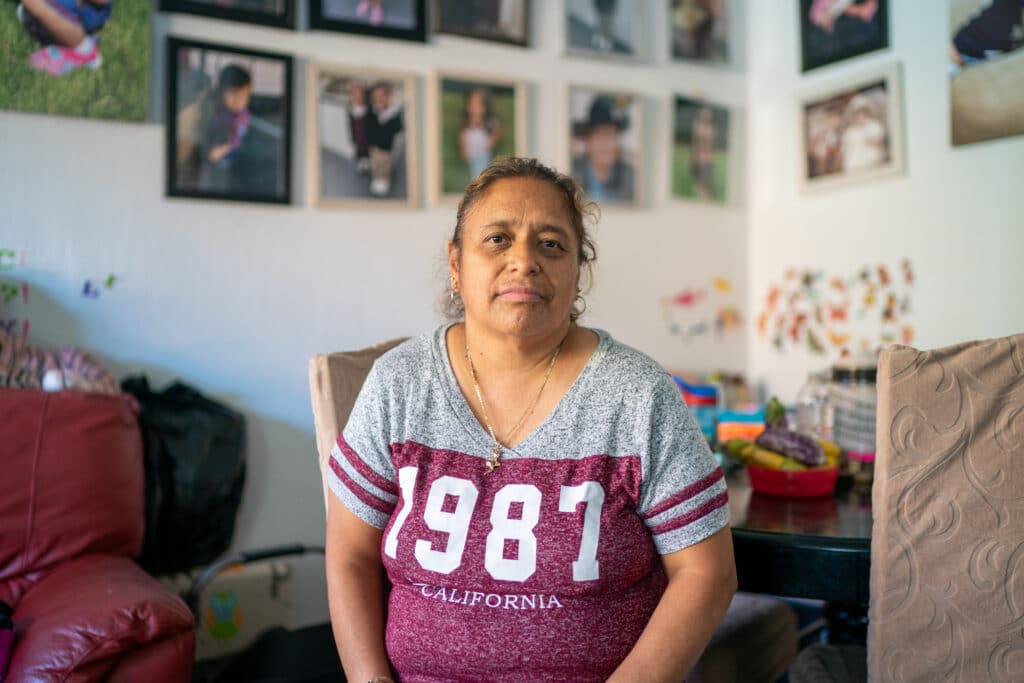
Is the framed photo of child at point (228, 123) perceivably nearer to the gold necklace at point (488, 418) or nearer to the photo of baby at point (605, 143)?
the photo of baby at point (605, 143)

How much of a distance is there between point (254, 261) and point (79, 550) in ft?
3.16

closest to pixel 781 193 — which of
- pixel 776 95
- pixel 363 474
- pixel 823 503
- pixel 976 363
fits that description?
pixel 776 95

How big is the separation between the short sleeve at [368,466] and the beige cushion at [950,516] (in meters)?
0.77

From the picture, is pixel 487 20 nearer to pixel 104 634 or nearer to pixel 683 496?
pixel 683 496

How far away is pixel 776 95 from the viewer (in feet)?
10.3

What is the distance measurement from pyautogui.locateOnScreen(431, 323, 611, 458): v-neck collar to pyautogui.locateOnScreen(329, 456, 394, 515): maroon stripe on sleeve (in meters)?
0.20

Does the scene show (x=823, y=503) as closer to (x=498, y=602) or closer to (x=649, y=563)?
(x=649, y=563)

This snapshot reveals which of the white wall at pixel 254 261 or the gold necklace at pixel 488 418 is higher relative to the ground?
the white wall at pixel 254 261

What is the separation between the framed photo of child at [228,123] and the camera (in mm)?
2312

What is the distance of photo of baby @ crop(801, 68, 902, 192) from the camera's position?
266cm

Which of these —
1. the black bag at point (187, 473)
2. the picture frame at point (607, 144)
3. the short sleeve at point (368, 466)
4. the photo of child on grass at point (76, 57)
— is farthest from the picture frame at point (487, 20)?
the short sleeve at point (368, 466)

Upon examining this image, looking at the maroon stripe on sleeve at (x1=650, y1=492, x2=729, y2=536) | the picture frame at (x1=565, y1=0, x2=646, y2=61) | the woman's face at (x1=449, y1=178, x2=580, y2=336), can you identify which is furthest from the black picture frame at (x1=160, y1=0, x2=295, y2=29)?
the maroon stripe on sleeve at (x1=650, y1=492, x2=729, y2=536)

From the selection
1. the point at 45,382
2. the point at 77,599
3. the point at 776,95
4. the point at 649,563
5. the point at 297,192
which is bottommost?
the point at 77,599

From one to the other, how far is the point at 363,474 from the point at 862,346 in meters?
2.08
